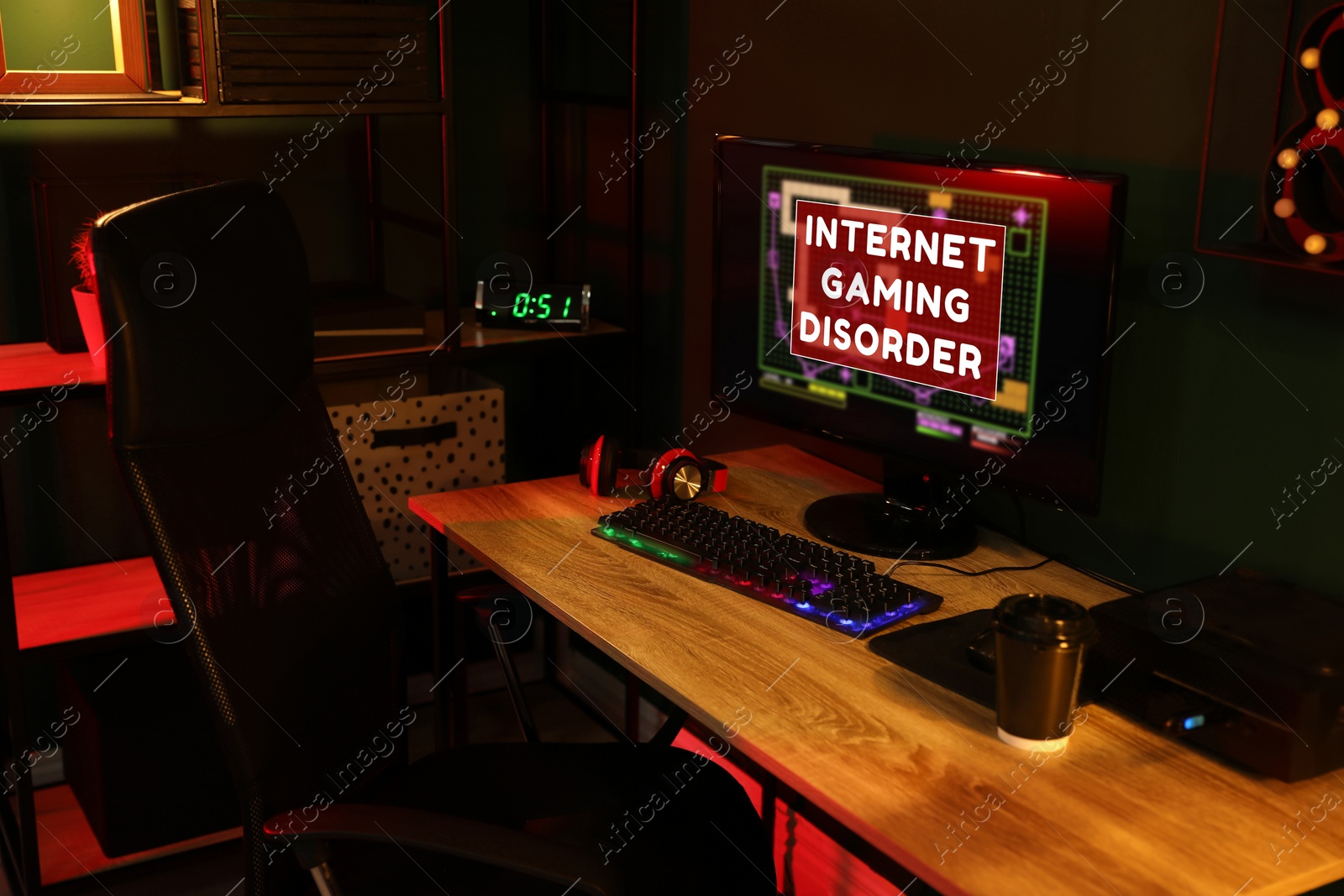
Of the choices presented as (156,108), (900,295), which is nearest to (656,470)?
(900,295)

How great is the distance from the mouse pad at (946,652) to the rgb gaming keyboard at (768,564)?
39 millimetres

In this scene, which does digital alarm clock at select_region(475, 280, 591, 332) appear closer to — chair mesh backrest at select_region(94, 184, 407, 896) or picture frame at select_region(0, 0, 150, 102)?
picture frame at select_region(0, 0, 150, 102)

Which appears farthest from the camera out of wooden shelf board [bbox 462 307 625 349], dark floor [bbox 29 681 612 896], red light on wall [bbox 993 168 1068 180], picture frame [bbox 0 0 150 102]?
wooden shelf board [bbox 462 307 625 349]

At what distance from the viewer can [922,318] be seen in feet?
5.62

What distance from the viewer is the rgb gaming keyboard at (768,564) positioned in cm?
153

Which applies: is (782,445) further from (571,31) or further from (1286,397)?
(571,31)

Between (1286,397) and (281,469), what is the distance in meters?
1.17

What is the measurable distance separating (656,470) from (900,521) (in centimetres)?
38

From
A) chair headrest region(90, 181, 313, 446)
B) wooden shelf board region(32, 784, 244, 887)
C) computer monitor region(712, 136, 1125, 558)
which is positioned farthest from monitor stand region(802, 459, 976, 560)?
wooden shelf board region(32, 784, 244, 887)

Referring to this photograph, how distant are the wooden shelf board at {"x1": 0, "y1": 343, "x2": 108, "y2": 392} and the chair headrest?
0.77 m

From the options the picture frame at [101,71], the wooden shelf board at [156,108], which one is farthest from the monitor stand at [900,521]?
the picture frame at [101,71]

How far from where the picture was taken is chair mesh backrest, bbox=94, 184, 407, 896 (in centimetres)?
124

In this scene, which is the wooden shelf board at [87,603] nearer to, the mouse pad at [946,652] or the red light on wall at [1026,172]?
the mouse pad at [946,652]

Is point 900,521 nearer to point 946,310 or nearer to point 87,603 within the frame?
point 946,310
